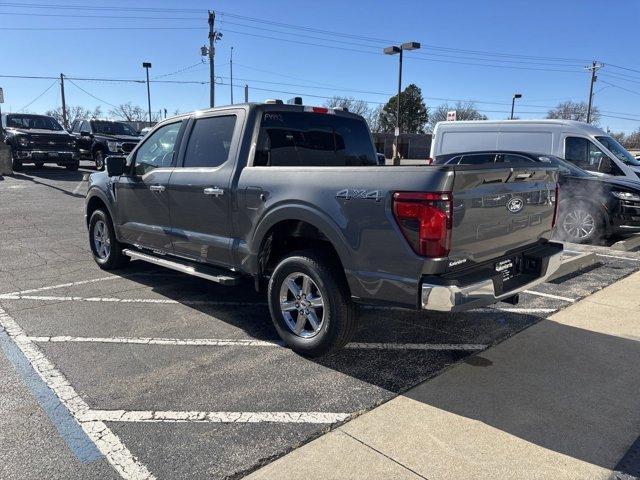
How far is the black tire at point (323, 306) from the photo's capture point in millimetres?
3758

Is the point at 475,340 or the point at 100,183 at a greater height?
the point at 100,183

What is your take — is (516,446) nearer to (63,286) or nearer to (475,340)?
(475,340)

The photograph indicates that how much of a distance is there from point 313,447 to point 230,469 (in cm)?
48

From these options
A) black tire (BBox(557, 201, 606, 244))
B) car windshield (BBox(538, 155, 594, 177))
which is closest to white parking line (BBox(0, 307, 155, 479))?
car windshield (BBox(538, 155, 594, 177))

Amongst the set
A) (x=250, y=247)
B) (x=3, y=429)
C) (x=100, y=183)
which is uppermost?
(x=100, y=183)

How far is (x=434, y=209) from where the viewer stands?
3.15 m

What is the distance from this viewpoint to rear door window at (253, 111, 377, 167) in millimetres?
4551

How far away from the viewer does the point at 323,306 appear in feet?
12.6

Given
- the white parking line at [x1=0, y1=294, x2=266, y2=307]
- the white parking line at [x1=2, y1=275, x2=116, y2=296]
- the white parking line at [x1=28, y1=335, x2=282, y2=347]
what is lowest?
the white parking line at [x1=28, y1=335, x2=282, y2=347]

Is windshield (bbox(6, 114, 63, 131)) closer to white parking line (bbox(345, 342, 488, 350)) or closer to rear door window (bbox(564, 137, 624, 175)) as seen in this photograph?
rear door window (bbox(564, 137, 624, 175))

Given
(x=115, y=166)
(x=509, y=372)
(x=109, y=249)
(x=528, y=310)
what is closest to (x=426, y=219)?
(x=509, y=372)

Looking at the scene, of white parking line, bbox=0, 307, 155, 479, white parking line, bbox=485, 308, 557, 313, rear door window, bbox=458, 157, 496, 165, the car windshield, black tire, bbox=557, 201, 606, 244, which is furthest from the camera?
rear door window, bbox=458, 157, 496, 165

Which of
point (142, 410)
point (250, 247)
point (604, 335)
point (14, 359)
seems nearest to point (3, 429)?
point (142, 410)

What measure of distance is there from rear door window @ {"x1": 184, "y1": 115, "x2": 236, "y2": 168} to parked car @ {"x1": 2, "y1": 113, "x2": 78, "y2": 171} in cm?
1541
